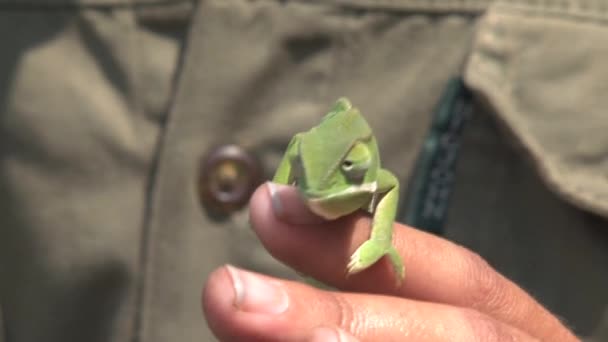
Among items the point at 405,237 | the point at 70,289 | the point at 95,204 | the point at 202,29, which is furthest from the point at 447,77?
the point at 70,289

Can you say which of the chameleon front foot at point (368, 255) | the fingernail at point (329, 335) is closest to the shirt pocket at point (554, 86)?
the chameleon front foot at point (368, 255)

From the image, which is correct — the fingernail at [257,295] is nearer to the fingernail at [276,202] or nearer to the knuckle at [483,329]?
the fingernail at [276,202]

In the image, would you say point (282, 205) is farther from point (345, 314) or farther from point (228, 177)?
point (228, 177)

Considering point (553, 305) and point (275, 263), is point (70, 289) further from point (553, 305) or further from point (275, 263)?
point (553, 305)

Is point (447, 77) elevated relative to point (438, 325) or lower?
elevated

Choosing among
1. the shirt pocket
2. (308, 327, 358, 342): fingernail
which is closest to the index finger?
(308, 327, 358, 342): fingernail

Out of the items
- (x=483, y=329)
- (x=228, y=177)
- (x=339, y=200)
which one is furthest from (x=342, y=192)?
(x=228, y=177)

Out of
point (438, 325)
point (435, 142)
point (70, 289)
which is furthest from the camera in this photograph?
point (70, 289)

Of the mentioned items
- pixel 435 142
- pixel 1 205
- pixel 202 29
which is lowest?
pixel 1 205
